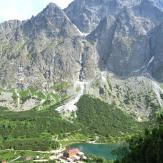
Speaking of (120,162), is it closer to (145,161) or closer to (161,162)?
(145,161)

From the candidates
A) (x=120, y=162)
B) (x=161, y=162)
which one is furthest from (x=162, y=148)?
(x=120, y=162)

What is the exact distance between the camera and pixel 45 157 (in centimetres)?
19375

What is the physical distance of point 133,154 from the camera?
198 feet

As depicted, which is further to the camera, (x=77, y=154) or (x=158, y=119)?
(x=77, y=154)

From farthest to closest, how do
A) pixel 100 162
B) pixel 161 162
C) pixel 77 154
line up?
pixel 77 154 → pixel 100 162 → pixel 161 162

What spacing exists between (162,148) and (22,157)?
14755 centimetres

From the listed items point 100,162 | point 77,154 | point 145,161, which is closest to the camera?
point 145,161

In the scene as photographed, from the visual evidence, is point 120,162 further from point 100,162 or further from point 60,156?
point 60,156

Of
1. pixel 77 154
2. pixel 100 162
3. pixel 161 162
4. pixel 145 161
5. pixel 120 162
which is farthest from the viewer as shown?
pixel 77 154

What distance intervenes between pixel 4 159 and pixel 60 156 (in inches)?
974

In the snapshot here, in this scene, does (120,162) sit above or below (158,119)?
below

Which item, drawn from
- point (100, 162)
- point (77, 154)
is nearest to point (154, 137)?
point (100, 162)

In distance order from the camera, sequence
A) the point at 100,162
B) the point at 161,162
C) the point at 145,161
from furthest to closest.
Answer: the point at 100,162, the point at 145,161, the point at 161,162

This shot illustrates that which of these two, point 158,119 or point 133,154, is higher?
point 158,119
